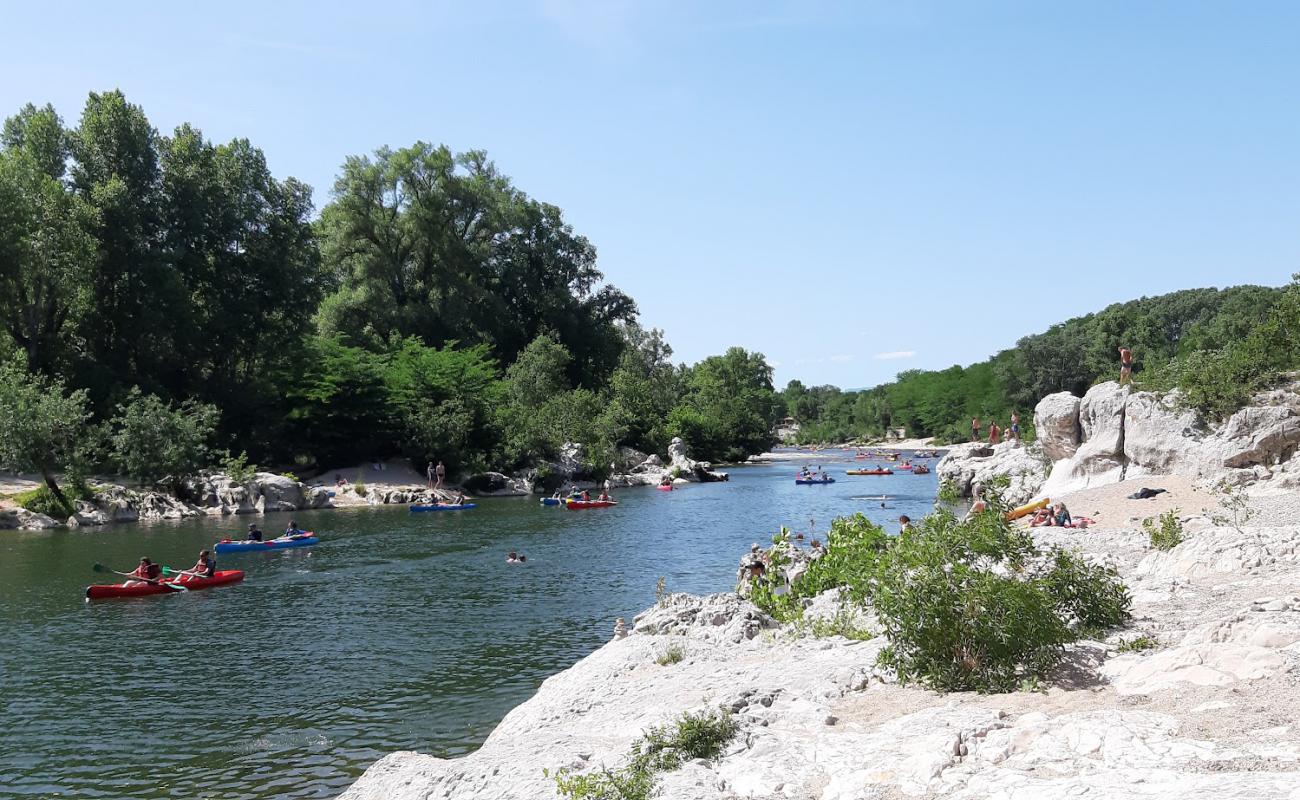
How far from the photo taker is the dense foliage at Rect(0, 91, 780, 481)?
4553cm

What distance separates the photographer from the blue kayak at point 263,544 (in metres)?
31.9

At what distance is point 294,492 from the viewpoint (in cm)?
4625

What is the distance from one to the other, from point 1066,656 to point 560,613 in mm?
14141

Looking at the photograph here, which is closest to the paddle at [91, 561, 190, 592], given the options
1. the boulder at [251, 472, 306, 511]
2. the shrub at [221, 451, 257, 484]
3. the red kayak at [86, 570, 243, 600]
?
the red kayak at [86, 570, 243, 600]

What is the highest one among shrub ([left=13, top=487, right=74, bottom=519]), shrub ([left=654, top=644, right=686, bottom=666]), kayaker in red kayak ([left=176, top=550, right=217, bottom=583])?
shrub ([left=13, top=487, right=74, bottom=519])

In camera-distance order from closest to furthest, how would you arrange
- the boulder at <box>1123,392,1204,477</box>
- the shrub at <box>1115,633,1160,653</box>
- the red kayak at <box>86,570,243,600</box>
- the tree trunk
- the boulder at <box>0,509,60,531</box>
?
the shrub at <box>1115,633,1160,653</box> < the red kayak at <box>86,570,243,600</box> < the boulder at <box>1123,392,1204,477</box> < the boulder at <box>0,509,60,531</box> < the tree trunk

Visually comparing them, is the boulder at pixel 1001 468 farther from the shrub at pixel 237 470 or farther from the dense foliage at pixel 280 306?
the shrub at pixel 237 470

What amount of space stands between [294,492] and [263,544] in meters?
14.4

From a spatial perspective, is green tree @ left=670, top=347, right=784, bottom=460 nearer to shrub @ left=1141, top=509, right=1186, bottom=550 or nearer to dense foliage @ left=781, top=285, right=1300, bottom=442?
dense foliage @ left=781, top=285, right=1300, bottom=442

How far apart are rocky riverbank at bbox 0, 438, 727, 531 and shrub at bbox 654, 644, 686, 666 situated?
110 feet

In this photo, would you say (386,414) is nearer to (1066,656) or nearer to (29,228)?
(29,228)

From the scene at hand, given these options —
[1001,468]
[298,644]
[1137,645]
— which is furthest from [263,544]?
[1001,468]

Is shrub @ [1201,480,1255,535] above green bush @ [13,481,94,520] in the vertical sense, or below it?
below

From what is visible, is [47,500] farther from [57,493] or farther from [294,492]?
[294,492]
